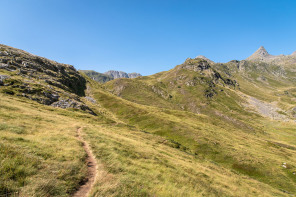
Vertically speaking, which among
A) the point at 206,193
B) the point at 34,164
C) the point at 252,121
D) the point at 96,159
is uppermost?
the point at 252,121

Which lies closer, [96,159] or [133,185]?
[133,185]

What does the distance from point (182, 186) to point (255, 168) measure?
47888 millimetres

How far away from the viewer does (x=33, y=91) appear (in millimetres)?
56781

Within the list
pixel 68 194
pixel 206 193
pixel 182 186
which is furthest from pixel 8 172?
pixel 206 193

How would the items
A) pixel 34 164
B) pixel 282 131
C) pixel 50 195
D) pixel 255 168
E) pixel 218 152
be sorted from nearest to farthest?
pixel 50 195, pixel 34 164, pixel 255 168, pixel 218 152, pixel 282 131

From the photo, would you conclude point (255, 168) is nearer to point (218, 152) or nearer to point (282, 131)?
point (218, 152)

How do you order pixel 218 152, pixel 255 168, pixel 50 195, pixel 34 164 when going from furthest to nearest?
pixel 218 152 → pixel 255 168 → pixel 34 164 → pixel 50 195

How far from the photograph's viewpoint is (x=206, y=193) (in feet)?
56.5

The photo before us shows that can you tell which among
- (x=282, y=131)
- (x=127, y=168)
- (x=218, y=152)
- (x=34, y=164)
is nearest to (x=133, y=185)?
(x=127, y=168)

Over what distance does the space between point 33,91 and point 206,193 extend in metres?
67.8

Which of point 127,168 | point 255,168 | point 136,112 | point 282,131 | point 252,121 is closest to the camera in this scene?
point 127,168

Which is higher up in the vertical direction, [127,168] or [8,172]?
[8,172]

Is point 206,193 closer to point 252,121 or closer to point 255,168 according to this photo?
point 255,168

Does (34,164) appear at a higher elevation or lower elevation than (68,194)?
higher
